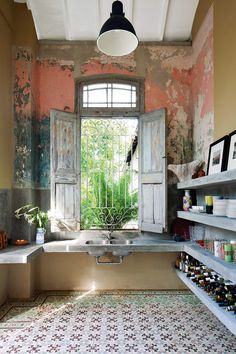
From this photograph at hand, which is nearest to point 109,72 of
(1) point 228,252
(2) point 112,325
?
(1) point 228,252

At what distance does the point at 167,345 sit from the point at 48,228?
7.65 feet

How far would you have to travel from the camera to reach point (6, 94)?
13.5 ft

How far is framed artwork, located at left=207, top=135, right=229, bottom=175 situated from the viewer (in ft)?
9.88

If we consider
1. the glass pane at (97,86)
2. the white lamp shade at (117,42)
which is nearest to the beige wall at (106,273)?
the glass pane at (97,86)

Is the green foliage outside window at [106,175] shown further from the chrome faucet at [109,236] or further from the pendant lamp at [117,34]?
the pendant lamp at [117,34]

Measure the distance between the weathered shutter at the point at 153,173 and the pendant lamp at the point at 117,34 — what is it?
4.96 feet

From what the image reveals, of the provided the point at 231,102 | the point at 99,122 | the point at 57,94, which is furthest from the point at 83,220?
the point at 231,102

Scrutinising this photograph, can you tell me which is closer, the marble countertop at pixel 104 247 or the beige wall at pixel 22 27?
the marble countertop at pixel 104 247

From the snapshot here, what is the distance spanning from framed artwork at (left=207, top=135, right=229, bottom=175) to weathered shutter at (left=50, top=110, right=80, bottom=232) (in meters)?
2.03

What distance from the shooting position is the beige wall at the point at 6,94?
395 cm

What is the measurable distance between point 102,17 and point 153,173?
91.6 inches

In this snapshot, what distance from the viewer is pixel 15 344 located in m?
2.95

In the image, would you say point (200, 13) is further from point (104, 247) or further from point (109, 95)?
point (104, 247)

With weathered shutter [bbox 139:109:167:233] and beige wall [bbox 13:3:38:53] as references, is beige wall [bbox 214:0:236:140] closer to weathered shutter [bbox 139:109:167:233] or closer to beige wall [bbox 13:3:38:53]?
weathered shutter [bbox 139:109:167:233]
